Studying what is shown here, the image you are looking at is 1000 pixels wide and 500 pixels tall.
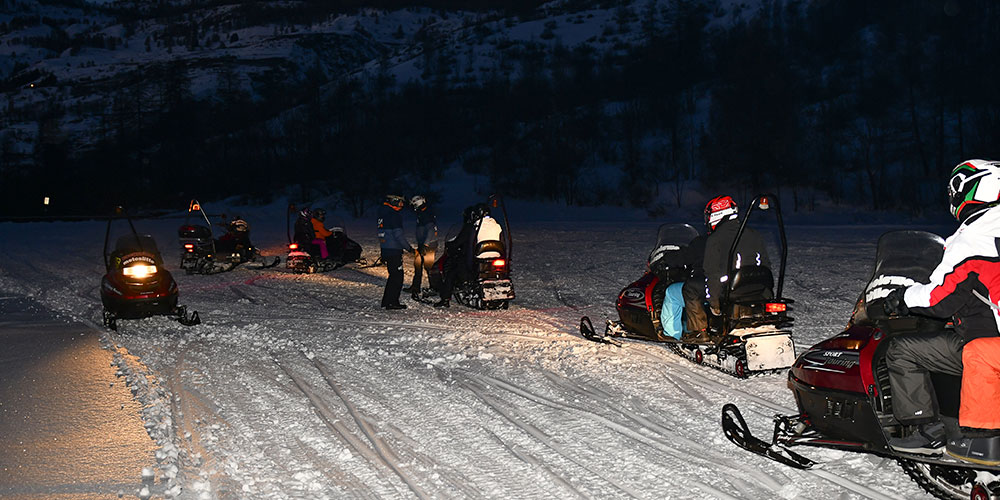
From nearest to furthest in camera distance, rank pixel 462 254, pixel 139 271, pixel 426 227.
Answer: pixel 139 271
pixel 462 254
pixel 426 227

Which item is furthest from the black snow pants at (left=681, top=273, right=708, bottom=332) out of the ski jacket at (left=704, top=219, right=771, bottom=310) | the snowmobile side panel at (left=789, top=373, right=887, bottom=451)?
the snowmobile side panel at (left=789, top=373, right=887, bottom=451)

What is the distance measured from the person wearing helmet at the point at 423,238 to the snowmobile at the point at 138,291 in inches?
139

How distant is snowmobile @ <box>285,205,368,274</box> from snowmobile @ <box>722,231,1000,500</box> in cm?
1239

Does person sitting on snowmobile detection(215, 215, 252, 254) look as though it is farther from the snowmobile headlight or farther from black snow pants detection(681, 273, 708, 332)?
black snow pants detection(681, 273, 708, 332)

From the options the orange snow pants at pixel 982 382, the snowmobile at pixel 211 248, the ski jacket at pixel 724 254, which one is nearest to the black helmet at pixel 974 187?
the orange snow pants at pixel 982 382

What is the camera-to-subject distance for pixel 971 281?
144 inches

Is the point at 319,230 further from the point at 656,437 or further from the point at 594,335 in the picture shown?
the point at 656,437

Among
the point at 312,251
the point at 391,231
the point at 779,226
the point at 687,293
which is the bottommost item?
the point at 312,251

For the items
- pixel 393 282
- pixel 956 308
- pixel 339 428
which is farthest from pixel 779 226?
pixel 393 282

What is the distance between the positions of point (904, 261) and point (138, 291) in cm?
865

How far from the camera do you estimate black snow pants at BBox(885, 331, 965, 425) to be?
3855 millimetres

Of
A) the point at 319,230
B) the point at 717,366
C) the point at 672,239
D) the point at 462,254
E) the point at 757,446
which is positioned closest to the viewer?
the point at 757,446

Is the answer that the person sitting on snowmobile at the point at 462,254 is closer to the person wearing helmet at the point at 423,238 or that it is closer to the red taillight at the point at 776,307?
the person wearing helmet at the point at 423,238

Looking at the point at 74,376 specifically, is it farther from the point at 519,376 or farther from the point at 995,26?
the point at 995,26
